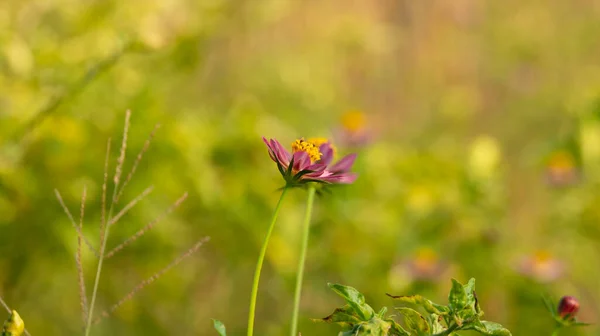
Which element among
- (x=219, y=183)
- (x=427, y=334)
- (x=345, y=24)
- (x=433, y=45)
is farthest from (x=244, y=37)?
(x=427, y=334)

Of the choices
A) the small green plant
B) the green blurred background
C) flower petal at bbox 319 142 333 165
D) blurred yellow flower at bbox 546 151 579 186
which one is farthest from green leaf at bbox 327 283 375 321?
blurred yellow flower at bbox 546 151 579 186

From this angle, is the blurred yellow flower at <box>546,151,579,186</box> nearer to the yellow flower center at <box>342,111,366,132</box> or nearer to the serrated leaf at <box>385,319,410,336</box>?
the yellow flower center at <box>342,111,366,132</box>

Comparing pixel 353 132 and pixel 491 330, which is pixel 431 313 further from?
pixel 353 132

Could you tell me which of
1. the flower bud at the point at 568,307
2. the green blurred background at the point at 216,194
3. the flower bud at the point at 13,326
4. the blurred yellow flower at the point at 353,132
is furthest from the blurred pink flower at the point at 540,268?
the flower bud at the point at 13,326

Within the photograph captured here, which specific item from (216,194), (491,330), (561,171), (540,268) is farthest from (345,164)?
(561,171)

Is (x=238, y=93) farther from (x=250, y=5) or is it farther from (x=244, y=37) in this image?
(x=250, y=5)
